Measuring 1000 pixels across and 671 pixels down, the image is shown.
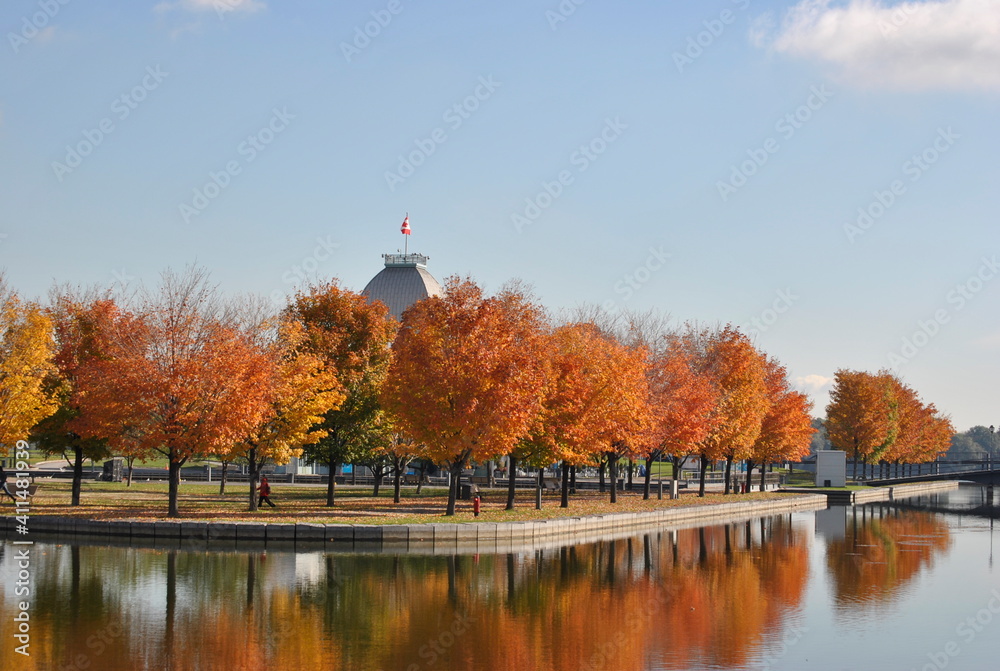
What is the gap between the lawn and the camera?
3656 centimetres

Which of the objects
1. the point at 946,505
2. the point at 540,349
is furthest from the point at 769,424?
the point at 540,349

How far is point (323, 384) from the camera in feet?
130

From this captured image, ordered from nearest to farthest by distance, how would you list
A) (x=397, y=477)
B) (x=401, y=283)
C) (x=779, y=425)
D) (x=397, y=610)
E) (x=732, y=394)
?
1. (x=397, y=610)
2. (x=397, y=477)
3. (x=732, y=394)
4. (x=779, y=425)
5. (x=401, y=283)

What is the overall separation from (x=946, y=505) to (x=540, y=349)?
5246 cm

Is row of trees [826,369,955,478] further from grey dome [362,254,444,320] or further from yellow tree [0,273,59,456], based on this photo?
yellow tree [0,273,59,456]

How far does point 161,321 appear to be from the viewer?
37406 mm

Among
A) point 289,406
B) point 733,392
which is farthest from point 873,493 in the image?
point 289,406

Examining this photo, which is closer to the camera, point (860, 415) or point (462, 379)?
point (462, 379)

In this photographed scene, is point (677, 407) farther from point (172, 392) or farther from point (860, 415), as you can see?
point (860, 415)

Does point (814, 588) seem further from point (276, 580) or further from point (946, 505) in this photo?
point (946, 505)

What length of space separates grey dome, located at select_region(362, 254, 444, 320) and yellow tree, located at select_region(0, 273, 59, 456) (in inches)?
2863

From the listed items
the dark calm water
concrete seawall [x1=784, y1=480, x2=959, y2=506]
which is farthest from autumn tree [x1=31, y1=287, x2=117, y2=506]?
concrete seawall [x1=784, y1=480, x2=959, y2=506]

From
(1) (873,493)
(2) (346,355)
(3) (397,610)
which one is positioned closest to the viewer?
(3) (397,610)

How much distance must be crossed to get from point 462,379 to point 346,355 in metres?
7.83
